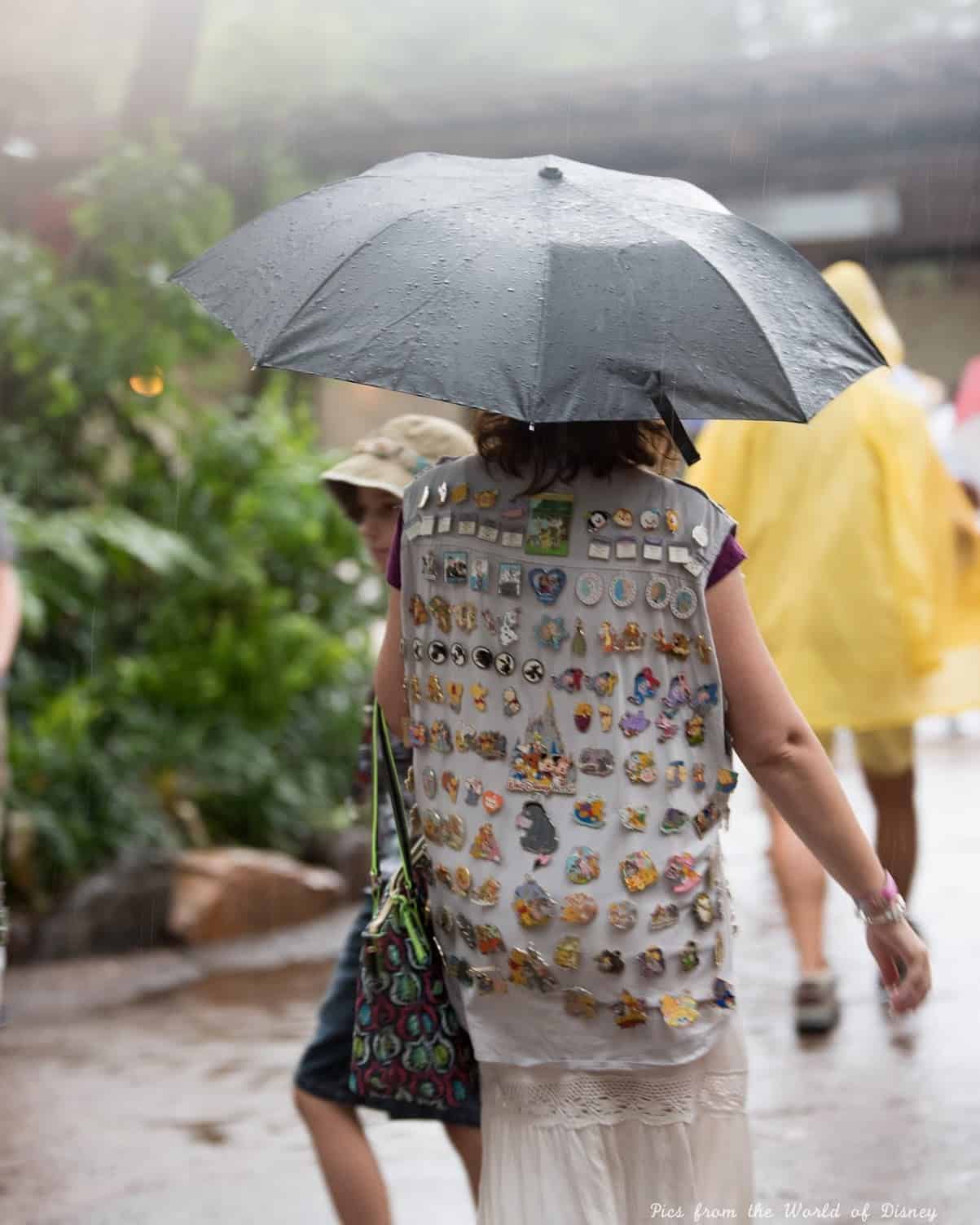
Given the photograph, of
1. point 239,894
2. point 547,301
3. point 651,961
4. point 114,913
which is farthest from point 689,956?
point 239,894

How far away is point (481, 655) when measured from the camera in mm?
2434

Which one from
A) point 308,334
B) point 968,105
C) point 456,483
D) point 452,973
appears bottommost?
point 452,973

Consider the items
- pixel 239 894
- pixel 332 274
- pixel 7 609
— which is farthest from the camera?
pixel 239 894

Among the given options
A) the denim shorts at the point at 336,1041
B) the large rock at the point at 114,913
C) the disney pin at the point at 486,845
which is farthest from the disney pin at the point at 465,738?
the large rock at the point at 114,913

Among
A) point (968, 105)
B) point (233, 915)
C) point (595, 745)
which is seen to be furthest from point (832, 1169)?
point (968, 105)

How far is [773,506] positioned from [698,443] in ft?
2.34

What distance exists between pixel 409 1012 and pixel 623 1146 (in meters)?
0.37

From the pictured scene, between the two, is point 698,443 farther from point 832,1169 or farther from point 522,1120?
point 522,1120

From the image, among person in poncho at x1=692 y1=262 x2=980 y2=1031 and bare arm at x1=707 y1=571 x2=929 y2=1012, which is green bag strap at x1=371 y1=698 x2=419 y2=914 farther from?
person in poncho at x1=692 y1=262 x2=980 y2=1031

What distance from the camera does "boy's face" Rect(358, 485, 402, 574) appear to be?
11.2 feet

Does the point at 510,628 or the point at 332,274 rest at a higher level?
the point at 332,274

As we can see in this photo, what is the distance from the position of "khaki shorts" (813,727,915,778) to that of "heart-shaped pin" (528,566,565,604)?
3035 millimetres

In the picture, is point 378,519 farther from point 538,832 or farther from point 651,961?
point 651,961

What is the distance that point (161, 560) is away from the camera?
23.9 ft
